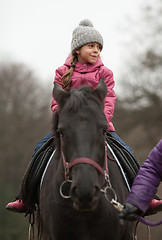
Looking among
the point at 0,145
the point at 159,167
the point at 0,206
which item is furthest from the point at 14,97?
the point at 159,167

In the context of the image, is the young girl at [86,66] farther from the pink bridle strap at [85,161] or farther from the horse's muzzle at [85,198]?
the horse's muzzle at [85,198]

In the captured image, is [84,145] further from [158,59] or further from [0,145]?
[0,145]

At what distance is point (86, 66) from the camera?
6195 mm

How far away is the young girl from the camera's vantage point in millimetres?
5977

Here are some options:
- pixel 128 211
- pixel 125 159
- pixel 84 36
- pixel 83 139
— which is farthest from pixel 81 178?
pixel 84 36

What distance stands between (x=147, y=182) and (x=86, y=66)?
209cm

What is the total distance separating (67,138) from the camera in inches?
171

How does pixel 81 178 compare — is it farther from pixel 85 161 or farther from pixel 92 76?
pixel 92 76

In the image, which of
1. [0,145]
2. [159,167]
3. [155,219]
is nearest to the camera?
[159,167]

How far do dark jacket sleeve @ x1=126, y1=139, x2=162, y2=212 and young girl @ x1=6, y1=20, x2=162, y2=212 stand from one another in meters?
1.24

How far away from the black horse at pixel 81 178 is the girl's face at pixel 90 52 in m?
1.32

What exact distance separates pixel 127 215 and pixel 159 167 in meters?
0.65

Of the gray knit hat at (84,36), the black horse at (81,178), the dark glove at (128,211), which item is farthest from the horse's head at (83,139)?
the gray knit hat at (84,36)

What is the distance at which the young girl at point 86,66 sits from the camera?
598cm
